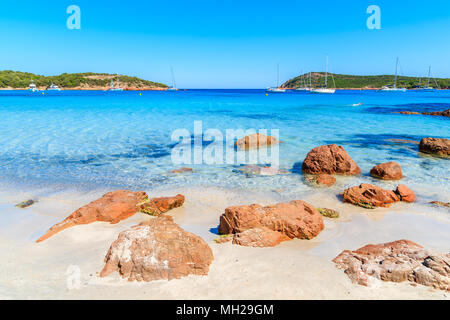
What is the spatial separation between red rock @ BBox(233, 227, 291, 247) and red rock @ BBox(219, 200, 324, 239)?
0.11m

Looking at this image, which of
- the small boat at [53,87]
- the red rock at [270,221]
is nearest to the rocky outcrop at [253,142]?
the red rock at [270,221]

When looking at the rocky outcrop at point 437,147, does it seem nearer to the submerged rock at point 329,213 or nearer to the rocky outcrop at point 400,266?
the submerged rock at point 329,213

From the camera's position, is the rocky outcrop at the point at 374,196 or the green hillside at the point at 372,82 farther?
the green hillside at the point at 372,82

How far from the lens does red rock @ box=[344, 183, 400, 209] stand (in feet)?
24.0

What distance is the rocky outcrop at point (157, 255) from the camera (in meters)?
4.11

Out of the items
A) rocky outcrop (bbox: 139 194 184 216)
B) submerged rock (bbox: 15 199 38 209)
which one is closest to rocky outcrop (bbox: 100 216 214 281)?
rocky outcrop (bbox: 139 194 184 216)

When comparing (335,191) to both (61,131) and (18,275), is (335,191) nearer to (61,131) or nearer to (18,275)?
(18,275)

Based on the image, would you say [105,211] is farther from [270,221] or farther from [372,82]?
[372,82]

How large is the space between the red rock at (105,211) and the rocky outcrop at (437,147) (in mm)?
13750

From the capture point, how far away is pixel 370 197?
7387 mm

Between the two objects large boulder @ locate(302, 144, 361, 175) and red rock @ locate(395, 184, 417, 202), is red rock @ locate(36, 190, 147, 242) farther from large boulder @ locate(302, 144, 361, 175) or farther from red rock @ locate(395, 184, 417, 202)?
red rock @ locate(395, 184, 417, 202)

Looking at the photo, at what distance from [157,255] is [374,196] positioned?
235 inches

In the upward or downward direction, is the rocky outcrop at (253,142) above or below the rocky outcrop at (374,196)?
above
